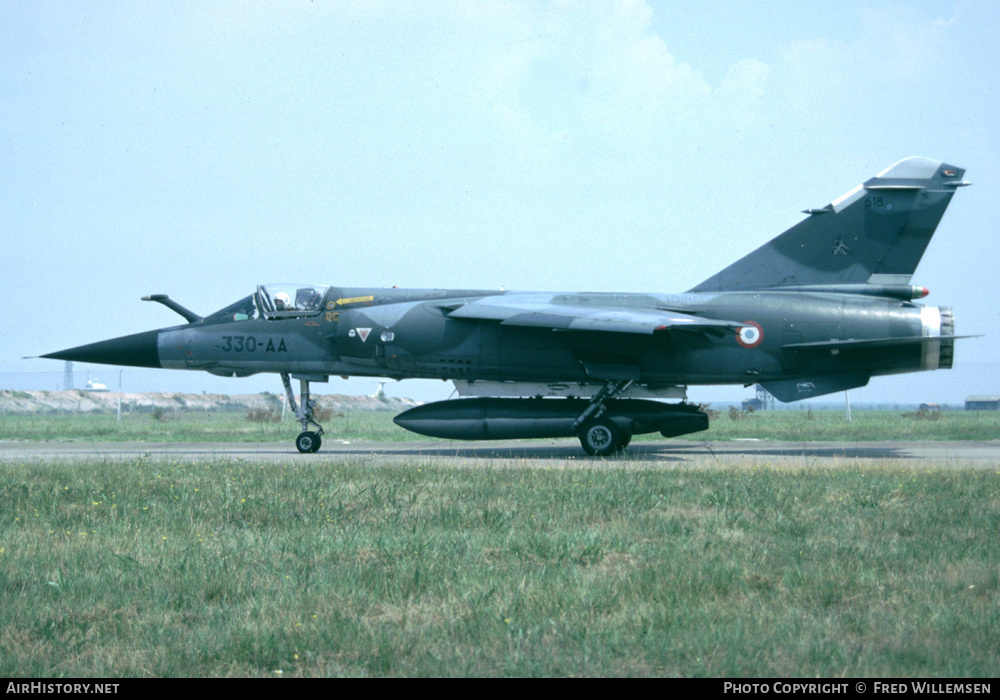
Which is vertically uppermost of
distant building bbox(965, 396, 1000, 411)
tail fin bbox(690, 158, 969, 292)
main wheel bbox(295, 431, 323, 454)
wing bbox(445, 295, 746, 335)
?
tail fin bbox(690, 158, 969, 292)

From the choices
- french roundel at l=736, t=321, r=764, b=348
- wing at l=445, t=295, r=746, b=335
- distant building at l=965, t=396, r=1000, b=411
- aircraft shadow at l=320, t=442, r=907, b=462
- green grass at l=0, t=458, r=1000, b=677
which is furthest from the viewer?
distant building at l=965, t=396, r=1000, b=411

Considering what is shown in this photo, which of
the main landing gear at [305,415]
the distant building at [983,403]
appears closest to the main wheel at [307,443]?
the main landing gear at [305,415]

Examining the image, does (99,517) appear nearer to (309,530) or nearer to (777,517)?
(309,530)

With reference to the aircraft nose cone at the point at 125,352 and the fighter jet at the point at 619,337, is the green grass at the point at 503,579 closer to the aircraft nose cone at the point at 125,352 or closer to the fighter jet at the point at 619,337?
the fighter jet at the point at 619,337

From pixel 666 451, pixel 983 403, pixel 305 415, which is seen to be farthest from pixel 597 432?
pixel 983 403

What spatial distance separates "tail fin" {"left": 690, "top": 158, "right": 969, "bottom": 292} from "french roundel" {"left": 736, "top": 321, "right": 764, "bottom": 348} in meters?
1.48

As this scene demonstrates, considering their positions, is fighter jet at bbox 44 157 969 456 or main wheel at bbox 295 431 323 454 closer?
fighter jet at bbox 44 157 969 456

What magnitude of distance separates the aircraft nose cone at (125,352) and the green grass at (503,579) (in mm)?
8065

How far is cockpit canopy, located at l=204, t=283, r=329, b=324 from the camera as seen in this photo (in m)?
17.4

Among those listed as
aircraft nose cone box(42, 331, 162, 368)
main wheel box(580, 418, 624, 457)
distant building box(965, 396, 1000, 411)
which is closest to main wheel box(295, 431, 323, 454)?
aircraft nose cone box(42, 331, 162, 368)

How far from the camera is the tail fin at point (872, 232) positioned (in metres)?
16.7

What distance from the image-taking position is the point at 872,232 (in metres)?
16.8

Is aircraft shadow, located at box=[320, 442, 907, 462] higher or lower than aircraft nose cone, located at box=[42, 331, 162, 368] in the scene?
lower

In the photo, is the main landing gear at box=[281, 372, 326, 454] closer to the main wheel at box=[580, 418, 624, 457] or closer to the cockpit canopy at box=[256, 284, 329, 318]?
the cockpit canopy at box=[256, 284, 329, 318]
